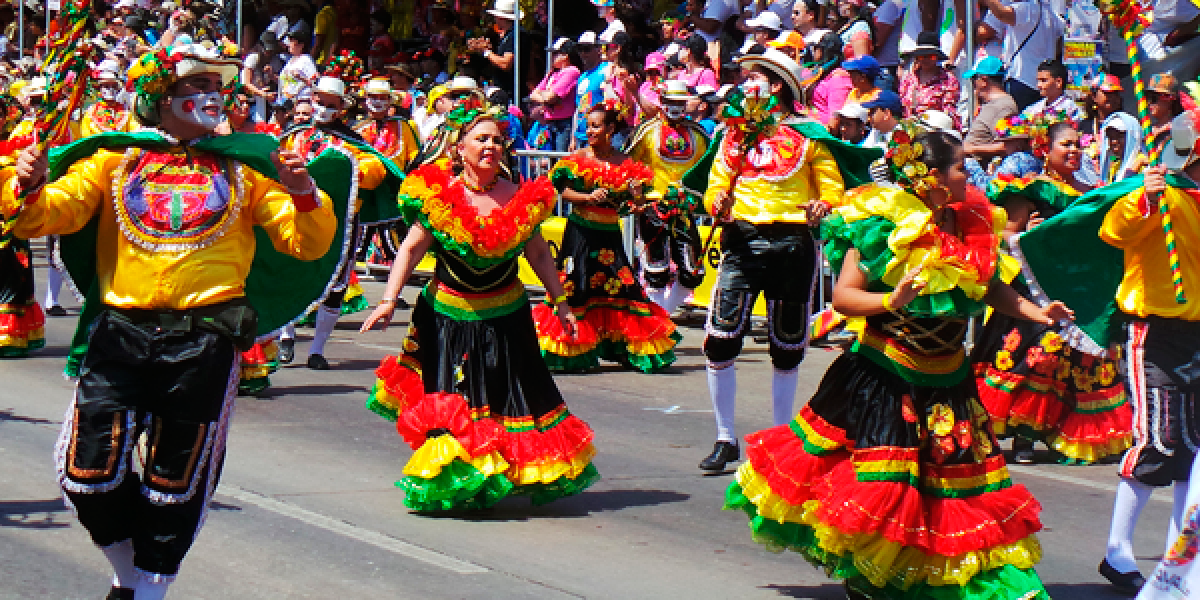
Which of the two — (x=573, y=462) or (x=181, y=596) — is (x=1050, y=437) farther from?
(x=181, y=596)

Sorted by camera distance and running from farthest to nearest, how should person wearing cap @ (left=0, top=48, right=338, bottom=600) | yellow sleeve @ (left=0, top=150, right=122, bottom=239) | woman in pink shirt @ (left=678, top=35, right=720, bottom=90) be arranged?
1. woman in pink shirt @ (left=678, top=35, right=720, bottom=90)
2. person wearing cap @ (left=0, top=48, right=338, bottom=600)
3. yellow sleeve @ (left=0, top=150, right=122, bottom=239)

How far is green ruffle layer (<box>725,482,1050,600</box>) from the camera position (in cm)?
626

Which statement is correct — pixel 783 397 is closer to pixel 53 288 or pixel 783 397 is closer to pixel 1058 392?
pixel 1058 392

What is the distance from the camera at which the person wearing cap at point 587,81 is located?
52.2 feet

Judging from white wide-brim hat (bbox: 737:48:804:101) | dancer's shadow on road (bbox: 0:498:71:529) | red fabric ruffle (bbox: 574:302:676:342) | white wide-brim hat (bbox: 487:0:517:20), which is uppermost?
white wide-brim hat (bbox: 487:0:517:20)

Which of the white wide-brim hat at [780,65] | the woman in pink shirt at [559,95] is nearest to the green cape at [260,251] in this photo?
the white wide-brim hat at [780,65]

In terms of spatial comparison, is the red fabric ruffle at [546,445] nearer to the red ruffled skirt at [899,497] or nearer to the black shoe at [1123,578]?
the red ruffled skirt at [899,497]

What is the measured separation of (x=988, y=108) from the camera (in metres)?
13.5

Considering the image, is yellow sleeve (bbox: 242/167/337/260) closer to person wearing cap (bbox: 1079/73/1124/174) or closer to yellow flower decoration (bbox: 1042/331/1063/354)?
yellow flower decoration (bbox: 1042/331/1063/354)

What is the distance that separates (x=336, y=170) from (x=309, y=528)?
167cm

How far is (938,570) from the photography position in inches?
248

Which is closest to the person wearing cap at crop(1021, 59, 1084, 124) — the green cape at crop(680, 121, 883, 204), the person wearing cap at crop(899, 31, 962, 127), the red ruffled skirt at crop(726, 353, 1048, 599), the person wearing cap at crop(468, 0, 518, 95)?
the person wearing cap at crop(899, 31, 962, 127)

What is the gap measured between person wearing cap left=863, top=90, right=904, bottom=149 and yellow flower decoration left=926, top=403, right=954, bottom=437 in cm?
682

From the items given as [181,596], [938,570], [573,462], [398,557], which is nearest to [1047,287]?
[938,570]
